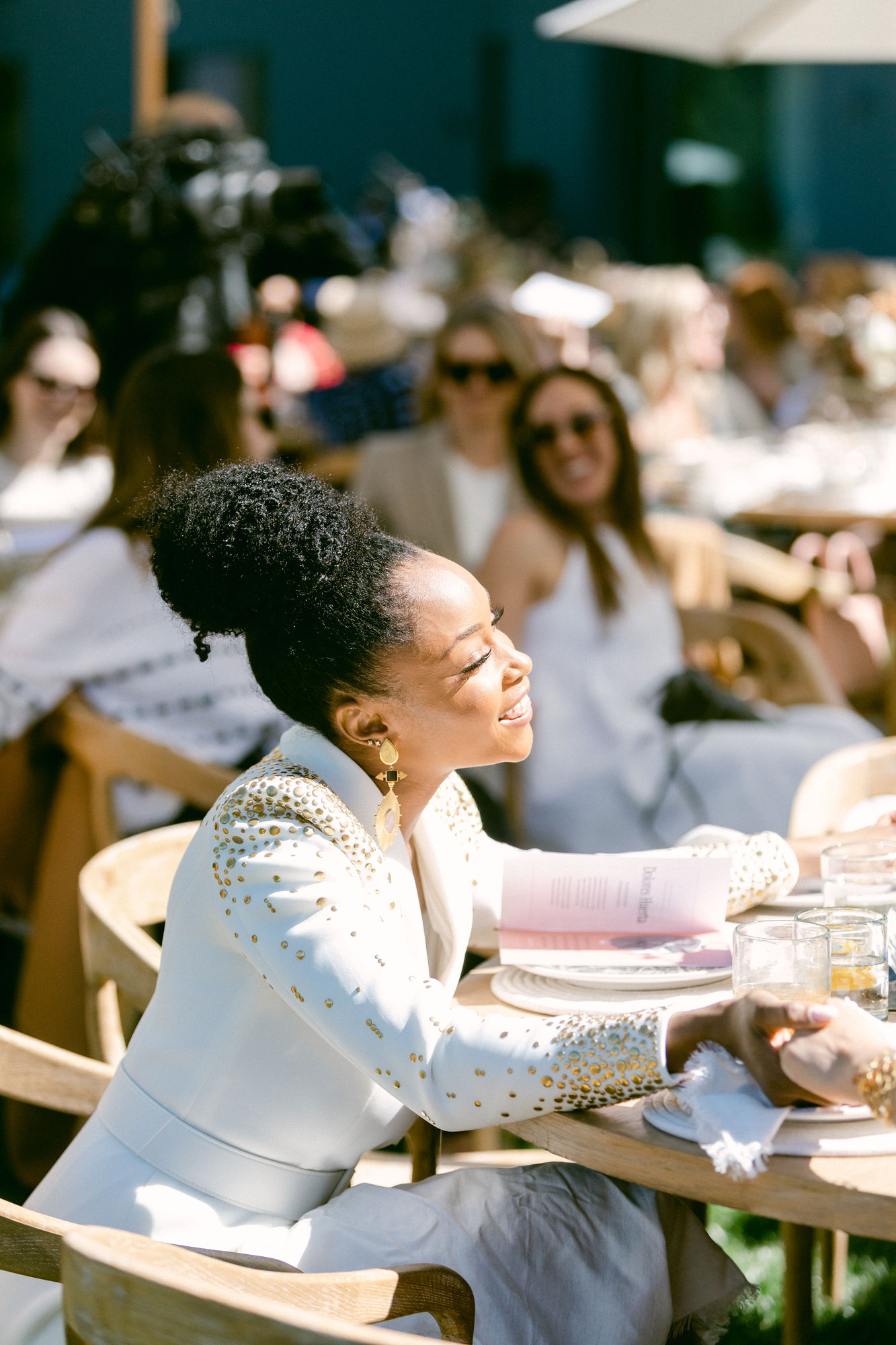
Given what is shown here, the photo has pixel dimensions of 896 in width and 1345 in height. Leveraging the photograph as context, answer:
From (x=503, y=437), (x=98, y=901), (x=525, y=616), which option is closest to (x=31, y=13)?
(x=503, y=437)

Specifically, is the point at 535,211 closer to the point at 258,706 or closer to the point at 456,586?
the point at 258,706

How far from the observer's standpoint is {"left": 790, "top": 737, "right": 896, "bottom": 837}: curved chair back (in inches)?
87.4

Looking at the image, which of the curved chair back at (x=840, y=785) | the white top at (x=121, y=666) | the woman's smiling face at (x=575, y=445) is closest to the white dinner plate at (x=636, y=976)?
the curved chair back at (x=840, y=785)

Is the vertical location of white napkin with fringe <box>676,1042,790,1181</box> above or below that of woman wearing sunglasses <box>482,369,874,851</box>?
above

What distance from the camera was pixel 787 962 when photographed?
4.47 feet

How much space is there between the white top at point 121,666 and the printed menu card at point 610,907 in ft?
3.64

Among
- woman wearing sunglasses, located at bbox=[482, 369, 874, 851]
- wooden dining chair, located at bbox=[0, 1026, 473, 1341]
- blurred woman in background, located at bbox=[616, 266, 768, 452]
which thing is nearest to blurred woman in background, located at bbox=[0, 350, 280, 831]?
woman wearing sunglasses, located at bbox=[482, 369, 874, 851]

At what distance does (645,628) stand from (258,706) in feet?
3.20

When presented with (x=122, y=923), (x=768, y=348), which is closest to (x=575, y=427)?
(x=122, y=923)

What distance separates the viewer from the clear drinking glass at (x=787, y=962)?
1.36m

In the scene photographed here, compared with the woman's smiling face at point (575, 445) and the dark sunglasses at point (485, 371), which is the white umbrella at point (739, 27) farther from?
the woman's smiling face at point (575, 445)

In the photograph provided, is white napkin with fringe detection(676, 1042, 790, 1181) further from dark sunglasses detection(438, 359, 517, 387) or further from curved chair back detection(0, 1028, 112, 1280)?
dark sunglasses detection(438, 359, 517, 387)

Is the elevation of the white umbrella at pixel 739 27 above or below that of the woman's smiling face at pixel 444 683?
above

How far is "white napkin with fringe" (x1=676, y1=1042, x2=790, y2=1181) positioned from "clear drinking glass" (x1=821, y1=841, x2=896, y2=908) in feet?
1.61
